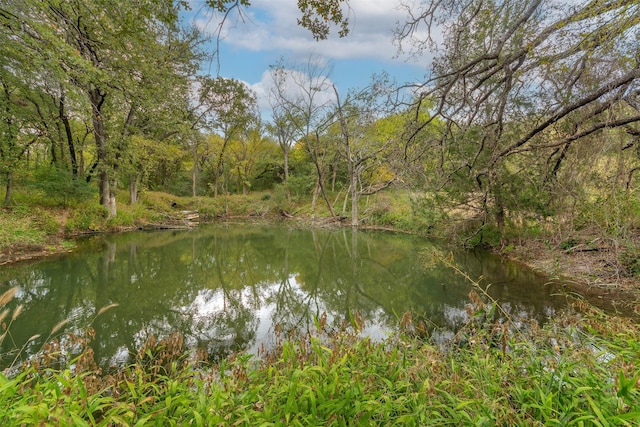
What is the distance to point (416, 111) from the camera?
492 centimetres

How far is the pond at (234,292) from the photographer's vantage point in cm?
431

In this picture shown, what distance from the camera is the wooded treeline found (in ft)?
12.0

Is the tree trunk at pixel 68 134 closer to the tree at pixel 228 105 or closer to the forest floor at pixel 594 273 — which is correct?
the tree at pixel 228 105

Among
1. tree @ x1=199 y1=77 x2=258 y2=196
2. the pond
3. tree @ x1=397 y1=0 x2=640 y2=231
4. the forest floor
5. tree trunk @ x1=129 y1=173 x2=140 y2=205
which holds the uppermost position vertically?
tree @ x1=199 y1=77 x2=258 y2=196

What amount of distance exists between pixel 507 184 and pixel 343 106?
11.9 metres

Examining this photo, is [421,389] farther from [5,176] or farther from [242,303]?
[5,176]

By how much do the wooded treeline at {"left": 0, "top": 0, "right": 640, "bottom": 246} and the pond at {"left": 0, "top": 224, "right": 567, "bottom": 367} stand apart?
6.46 ft

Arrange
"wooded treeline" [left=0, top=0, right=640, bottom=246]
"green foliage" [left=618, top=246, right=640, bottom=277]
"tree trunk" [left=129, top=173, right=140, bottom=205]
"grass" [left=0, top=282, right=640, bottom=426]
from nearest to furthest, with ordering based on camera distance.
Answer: "grass" [left=0, top=282, right=640, bottom=426] → "wooded treeline" [left=0, top=0, right=640, bottom=246] → "green foliage" [left=618, top=246, right=640, bottom=277] → "tree trunk" [left=129, top=173, right=140, bottom=205]

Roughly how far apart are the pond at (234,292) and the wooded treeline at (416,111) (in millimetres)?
1969

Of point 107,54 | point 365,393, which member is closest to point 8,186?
point 107,54

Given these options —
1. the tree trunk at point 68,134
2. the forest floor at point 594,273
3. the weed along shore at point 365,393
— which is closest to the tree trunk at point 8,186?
the tree trunk at point 68,134

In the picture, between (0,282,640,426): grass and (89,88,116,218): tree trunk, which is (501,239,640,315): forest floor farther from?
(89,88,116,218): tree trunk

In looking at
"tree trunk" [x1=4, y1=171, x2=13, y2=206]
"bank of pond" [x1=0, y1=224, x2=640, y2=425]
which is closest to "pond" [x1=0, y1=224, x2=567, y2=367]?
"bank of pond" [x1=0, y1=224, x2=640, y2=425]

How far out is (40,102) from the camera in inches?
467
